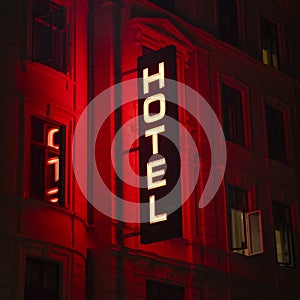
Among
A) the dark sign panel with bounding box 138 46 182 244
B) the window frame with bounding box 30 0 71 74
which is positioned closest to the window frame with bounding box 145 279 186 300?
the dark sign panel with bounding box 138 46 182 244

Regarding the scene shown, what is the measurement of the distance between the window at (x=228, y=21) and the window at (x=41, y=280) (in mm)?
11643

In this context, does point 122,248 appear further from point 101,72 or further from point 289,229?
point 289,229

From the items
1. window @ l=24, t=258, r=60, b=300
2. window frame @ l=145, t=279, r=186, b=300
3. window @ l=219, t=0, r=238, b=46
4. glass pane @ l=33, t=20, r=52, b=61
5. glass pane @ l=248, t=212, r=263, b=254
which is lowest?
window @ l=24, t=258, r=60, b=300

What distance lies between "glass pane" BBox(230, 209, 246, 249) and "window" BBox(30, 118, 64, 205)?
6.88 meters

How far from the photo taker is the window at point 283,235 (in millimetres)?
25766

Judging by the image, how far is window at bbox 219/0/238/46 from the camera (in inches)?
1057

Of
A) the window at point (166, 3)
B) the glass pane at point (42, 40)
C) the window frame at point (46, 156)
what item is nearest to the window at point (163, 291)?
the window frame at point (46, 156)

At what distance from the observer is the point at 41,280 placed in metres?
17.8

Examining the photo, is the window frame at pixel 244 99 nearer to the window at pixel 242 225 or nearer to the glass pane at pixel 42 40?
the window at pixel 242 225

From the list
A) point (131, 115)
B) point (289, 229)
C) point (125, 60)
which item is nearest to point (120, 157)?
point (131, 115)

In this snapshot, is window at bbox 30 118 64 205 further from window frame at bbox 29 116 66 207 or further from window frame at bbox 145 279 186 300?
window frame at bbox 145 279 186 300

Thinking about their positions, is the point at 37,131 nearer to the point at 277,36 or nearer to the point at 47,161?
the point at 47,161

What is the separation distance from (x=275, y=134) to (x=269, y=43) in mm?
3700

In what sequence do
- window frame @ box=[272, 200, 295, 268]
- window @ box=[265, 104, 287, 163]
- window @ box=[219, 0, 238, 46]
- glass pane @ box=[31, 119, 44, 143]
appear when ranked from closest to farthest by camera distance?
glass pane @ box=[31, 119, 44, 143] < window frame @ box=[272, 200, 295, 268] < window @ box=[219, 0, 238, 46] < window @ box=[265, 104, 287, 163]
